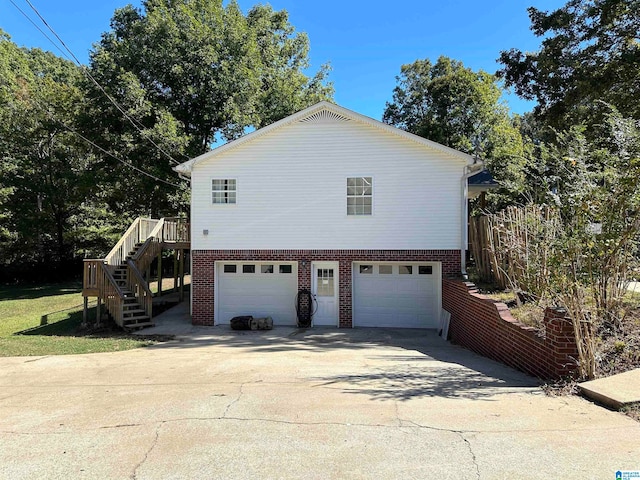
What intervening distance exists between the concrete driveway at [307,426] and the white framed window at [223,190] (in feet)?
25.5

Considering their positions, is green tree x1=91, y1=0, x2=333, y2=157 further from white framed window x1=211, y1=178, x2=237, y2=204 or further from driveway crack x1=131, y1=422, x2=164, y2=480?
driveway crack x1=131, y1=422, x2=164, y2=480

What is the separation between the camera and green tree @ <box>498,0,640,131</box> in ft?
43.1

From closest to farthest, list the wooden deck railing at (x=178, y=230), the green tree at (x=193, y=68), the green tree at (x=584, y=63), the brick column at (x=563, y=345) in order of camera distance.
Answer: the brick column at (x=563, y=345), the green tree at (x=584, y=63), the wooden deck railing at (x=178, y=230), the green tree at (x=193, y=68)

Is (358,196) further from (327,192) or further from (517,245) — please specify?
(517,245)

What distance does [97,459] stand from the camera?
363 centimetres

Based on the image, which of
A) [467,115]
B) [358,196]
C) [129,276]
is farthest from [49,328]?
[467,115]

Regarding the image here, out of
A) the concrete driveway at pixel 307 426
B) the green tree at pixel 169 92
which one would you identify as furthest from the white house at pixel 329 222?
the green tree at pixel 169 92

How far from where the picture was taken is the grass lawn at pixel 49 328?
11133 millimetres

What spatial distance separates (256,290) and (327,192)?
4.08m

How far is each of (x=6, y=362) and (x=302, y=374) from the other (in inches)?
265

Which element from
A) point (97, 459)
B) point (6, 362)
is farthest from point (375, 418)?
point (6, 362)

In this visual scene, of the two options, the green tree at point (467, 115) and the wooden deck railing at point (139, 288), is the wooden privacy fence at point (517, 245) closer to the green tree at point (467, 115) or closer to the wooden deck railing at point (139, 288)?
the wooden deck railing at point (139, 288)

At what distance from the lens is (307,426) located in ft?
13.9

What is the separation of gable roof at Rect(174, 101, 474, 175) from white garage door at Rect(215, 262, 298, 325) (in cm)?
367
